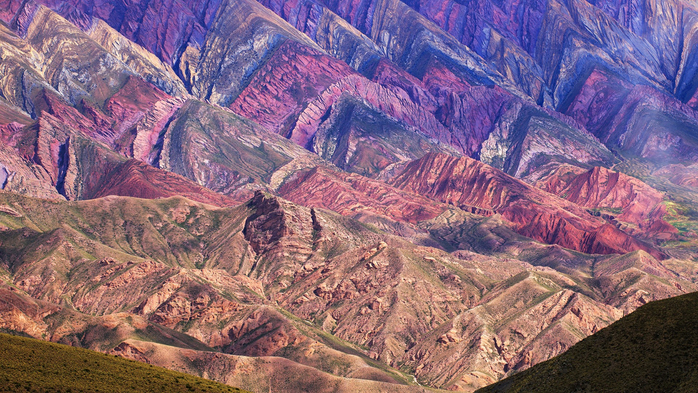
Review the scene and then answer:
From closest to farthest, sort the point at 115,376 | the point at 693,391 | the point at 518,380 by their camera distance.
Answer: the point at 693,391 < the point at 518,380 < the point at 115,376

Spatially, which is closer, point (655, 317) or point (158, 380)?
point (655, 317)

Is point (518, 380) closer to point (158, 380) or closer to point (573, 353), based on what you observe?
point (573, 353)

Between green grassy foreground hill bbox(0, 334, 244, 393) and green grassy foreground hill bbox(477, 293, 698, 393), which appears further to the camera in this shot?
green grassy foreground hill bbox(0, 334, 244, 393)

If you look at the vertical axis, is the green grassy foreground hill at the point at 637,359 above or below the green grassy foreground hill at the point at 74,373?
above

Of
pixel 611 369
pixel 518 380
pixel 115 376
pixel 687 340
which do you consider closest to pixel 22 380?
pixel 115 376

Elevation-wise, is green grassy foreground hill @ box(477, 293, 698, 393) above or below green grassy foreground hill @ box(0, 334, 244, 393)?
above

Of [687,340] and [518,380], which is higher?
[687,340]
